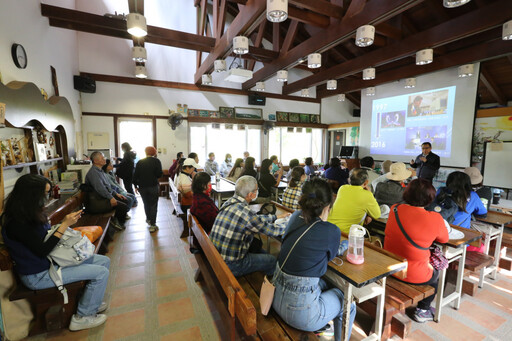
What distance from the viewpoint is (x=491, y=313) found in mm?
2203

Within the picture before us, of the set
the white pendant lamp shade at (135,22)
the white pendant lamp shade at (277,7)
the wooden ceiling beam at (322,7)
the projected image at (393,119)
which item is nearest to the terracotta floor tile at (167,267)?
the white pendant lamp shade at (135,22)

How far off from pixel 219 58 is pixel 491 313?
5813 millimetres

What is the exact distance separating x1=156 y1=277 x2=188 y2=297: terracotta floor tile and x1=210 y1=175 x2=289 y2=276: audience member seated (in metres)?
0.96

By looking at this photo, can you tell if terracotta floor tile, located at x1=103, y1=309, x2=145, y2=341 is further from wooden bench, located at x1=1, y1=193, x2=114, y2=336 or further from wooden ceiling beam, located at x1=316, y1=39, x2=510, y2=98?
wooden ceiling beam, located at x1=316, y1=39, x2=510, y2=98

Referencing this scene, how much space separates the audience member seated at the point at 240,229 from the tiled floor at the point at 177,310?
40cm

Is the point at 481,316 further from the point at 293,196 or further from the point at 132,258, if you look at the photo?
the point at 132,258

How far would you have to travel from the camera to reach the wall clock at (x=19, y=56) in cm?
276

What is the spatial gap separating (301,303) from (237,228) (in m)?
0.71

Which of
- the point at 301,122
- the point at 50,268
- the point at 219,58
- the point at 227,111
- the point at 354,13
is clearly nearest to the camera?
the point at 50,268

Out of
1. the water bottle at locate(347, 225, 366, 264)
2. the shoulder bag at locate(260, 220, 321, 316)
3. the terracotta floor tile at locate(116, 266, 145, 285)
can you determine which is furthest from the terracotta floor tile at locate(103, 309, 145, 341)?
the water bottle at locate(347, 225, 366, 264)

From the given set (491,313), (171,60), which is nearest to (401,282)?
(491,313)

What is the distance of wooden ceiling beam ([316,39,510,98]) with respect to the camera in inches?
187

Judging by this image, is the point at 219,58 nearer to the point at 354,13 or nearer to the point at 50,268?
the point at 354,13

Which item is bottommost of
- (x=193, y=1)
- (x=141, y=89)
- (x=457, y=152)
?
(x=457, y=152)
